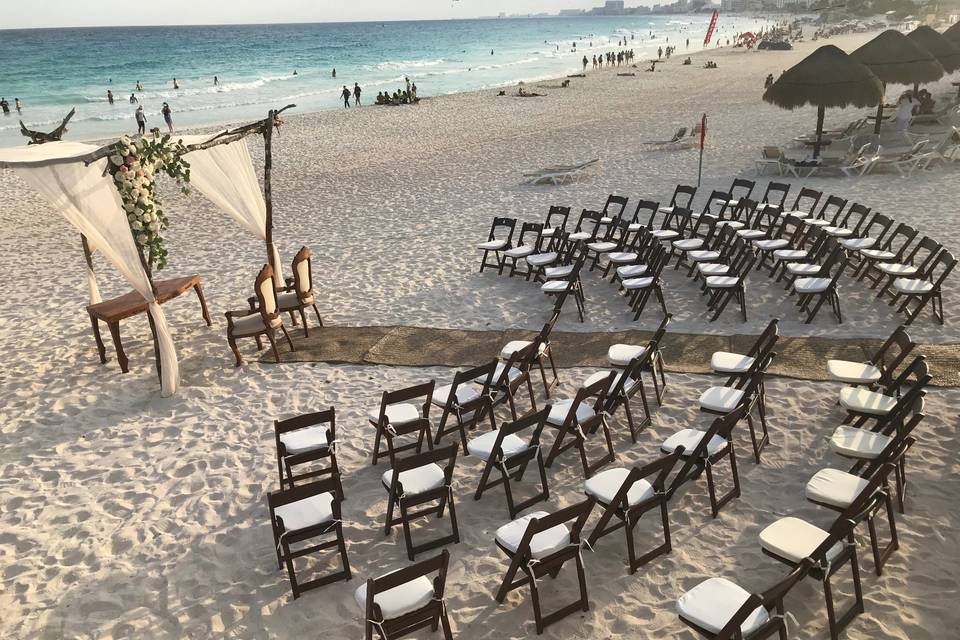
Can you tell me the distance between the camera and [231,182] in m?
8.43

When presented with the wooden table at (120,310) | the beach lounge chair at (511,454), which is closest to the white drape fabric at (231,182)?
the wooden table at (120,310)

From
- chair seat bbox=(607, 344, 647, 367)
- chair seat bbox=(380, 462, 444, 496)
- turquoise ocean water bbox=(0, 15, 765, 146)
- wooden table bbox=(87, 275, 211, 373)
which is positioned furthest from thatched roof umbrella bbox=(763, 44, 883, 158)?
turquoise ocean water bbox=(0, 15, 765, 146)

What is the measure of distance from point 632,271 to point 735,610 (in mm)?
5381

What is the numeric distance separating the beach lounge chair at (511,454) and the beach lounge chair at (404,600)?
1.15m

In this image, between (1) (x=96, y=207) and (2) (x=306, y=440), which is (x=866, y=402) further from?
(1) (x=96, y=207)

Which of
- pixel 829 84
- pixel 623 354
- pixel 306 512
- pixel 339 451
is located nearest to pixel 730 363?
pixel 623 354

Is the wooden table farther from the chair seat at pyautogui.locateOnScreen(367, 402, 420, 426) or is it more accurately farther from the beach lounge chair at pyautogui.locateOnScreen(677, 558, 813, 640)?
the beach lounge chair at pyautogui.locateOnScreen(677, 558, 813, 640)

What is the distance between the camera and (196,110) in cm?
3828

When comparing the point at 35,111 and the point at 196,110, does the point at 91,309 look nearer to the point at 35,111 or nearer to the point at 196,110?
the point at 196,110

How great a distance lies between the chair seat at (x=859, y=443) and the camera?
4.68 m

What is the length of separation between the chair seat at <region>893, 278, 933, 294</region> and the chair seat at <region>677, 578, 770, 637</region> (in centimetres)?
526

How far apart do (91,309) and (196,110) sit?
35218mm

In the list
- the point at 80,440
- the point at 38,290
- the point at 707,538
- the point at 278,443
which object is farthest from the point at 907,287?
the point at 38,290

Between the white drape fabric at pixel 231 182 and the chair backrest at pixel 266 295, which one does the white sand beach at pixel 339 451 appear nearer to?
the chair backrest at pixel 266 295
